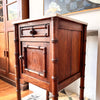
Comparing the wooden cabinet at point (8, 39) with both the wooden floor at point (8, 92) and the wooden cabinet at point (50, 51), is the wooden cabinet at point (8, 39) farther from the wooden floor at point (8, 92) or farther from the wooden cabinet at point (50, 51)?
the wooden cabinet at point (50, 51)

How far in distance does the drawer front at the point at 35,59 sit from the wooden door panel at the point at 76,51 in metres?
0.28

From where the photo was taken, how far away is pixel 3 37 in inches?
90.4

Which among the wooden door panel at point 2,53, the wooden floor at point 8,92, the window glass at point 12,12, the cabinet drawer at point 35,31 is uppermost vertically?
the window glass at point 12,12

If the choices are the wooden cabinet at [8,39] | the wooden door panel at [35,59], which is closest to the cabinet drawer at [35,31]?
the wooden door panel at [35,59]

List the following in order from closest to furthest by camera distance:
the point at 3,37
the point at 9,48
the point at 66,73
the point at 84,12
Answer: the point at 66,73
the point at 84,12
the point at 9,48
the point at 3,37

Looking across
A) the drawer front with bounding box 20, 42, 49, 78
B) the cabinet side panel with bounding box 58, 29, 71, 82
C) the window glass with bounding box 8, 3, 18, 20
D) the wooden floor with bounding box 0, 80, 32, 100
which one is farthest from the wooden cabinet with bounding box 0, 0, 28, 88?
the cabinet side panel with bounding box 58, 29, 71, 82

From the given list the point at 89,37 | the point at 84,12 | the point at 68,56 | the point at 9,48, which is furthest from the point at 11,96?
the point at 84,12

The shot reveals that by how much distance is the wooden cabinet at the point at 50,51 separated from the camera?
83 centimetres

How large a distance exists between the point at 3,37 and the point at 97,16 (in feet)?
5.87

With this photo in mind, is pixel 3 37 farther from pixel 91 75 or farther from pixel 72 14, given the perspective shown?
pixel 91 75

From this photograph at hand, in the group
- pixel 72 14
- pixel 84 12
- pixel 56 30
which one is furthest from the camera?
pixel 72 14

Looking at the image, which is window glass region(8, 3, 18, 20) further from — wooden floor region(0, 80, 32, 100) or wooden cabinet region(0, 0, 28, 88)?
wooden floor region(0, 80, 32, 100)

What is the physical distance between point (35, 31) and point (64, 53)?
0.30m

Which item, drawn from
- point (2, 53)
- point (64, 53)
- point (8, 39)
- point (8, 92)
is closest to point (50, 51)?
point (64, 53)
